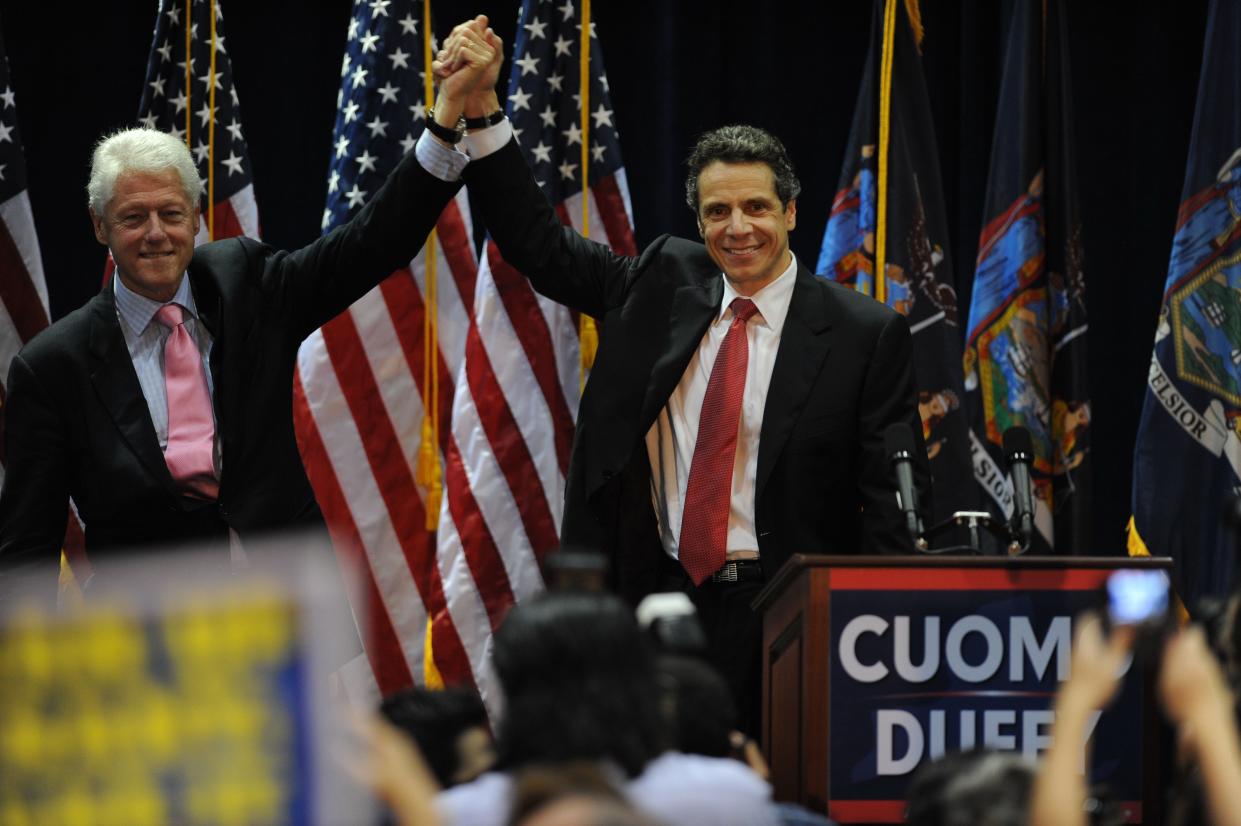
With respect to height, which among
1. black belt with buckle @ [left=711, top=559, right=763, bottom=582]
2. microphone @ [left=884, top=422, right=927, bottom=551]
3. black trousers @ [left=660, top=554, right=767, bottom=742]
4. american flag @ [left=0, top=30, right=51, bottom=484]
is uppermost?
american flag @ [left=0, top=30, right=51, bottom=484]

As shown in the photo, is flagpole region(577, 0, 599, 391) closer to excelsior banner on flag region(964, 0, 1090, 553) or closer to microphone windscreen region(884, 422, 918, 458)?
excelsior banner on flag region(964, 0, 1090, 553)

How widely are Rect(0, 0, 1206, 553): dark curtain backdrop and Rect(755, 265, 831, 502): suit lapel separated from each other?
84.8 inches

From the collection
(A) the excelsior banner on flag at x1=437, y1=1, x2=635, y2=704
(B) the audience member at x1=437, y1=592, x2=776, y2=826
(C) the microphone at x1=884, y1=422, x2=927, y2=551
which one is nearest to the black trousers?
(C) the microphone at x1=884, y1=422, x2=927, y2=551

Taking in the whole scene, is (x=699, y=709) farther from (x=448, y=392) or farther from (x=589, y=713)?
(x=448, y=392)

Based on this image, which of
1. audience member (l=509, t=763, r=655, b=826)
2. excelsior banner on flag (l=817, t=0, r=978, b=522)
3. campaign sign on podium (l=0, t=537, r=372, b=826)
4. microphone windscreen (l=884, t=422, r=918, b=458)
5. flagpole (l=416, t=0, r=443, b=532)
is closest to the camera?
audience member (l=509, t=763, r=655, b=826)

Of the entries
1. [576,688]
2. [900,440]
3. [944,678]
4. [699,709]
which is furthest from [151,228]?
[576,688]

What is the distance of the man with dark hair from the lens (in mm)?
4262

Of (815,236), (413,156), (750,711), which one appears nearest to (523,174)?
(413,156)

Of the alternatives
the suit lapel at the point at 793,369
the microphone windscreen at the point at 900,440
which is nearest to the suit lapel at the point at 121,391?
the suit lapel at the point at 793,369

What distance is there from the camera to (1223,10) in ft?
19.8

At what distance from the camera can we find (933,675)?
3463 millimetres

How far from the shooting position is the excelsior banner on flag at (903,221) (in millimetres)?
6062

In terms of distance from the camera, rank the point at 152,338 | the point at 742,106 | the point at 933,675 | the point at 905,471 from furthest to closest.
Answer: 1. the point at 742,106
2. the point at 152,338
3. the point at 905,471
4. the point at 933,675

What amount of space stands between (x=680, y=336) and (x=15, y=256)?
2.57 metres
